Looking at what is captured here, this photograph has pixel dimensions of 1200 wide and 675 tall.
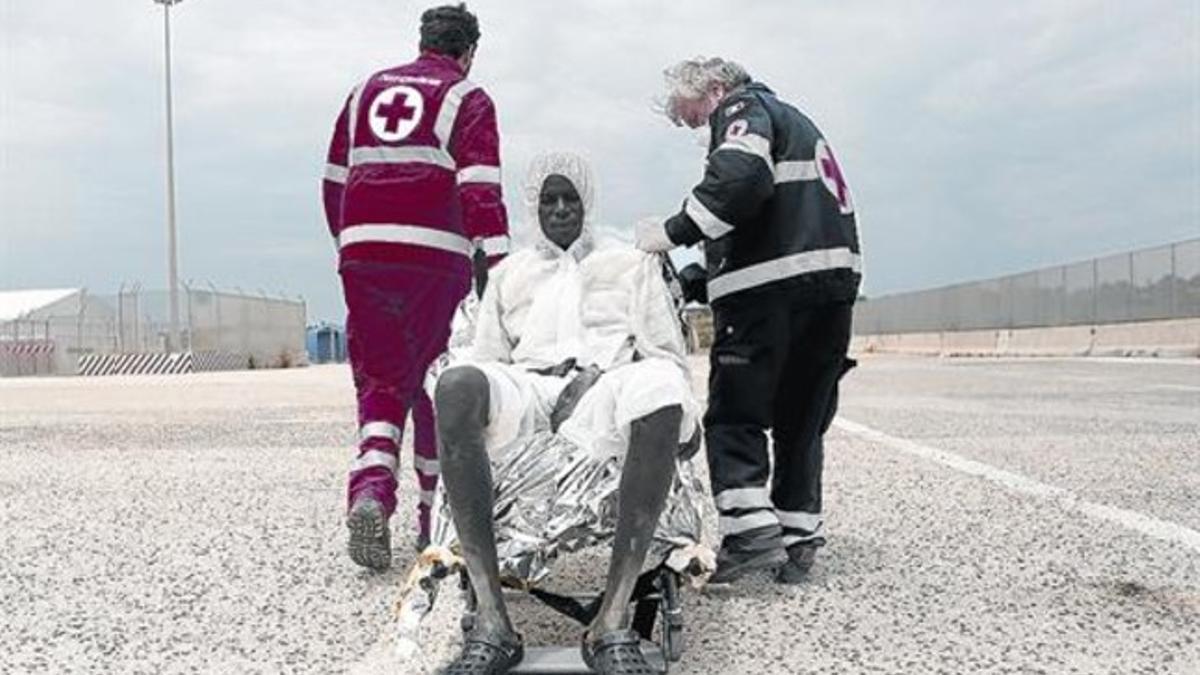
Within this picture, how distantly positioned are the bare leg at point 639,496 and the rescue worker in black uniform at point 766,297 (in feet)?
4.03

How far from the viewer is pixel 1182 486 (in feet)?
22.4

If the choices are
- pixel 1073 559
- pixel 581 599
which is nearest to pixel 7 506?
pixel 581 599

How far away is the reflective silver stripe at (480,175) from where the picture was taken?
4574 mm

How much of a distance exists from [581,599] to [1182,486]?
451cm

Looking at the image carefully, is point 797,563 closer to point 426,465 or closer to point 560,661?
point 426,465

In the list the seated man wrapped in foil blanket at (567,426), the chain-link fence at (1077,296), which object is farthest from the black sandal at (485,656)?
Answer: the chain-link fence at (1077,296)

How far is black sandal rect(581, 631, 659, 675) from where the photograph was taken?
9.97ft

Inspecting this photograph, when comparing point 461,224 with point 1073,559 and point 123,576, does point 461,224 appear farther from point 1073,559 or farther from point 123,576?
point 1073,559

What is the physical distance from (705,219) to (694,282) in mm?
343

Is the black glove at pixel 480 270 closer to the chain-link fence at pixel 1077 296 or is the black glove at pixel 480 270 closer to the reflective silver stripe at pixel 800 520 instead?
the reflective silver stripe at pixel 800 520

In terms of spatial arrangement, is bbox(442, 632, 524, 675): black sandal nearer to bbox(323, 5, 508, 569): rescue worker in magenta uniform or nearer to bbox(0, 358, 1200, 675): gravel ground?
bbox(0, 358, 1200, 675): gravel ground

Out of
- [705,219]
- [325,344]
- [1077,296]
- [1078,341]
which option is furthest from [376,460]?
[325,344]

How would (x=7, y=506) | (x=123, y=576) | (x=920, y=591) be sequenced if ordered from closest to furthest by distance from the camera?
(x=920, y=591) → (x=123, y=576) → (x=7, y=506)

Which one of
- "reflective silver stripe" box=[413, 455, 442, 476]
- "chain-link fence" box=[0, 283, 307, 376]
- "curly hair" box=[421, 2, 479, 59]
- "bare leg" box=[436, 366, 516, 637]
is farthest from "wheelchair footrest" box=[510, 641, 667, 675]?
"chain-link fence" box=[0, 283, 307, 376]
